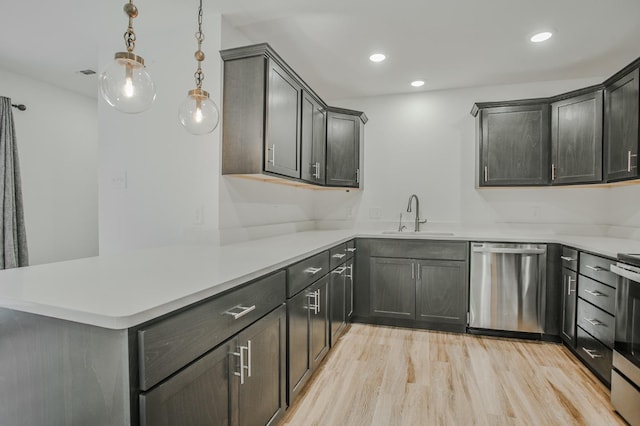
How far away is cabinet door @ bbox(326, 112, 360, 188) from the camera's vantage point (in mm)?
3488

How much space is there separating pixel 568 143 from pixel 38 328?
12.5ft

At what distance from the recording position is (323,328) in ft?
7.68

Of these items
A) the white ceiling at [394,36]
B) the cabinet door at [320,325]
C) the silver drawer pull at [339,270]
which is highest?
the white ceiling at [394,36]

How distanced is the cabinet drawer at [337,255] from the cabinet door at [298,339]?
49 centimetres

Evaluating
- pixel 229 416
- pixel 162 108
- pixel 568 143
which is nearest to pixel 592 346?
pixel 568 143

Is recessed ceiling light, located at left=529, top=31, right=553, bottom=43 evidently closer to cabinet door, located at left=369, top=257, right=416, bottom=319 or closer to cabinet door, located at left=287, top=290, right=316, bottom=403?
cabinet door, located at left=369, top=257, right=416, bottom=319

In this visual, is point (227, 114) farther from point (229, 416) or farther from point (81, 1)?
point (229, 416)

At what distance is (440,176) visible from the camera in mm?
3713

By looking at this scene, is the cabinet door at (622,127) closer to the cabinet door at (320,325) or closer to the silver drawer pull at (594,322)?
the silver drawer pull at (594,322)

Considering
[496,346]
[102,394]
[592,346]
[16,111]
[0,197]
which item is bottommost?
[496,346]

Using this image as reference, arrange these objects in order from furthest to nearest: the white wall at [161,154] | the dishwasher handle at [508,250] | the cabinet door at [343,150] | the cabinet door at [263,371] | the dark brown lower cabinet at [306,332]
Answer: the cabinet door at [343,150], the dishwasher handle at [508,250], the white wall at [161,154], the dark brown lower cabinet at [306,332], the cabinet door at [263,371]

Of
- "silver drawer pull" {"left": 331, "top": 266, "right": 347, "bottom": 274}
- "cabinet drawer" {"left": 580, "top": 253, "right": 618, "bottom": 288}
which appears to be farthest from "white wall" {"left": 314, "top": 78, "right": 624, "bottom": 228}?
"silver drawer pull" {"left": 331, "top": 266, "right": 347, "bottom": 274}

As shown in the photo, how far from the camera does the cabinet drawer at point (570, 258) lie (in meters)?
2.52

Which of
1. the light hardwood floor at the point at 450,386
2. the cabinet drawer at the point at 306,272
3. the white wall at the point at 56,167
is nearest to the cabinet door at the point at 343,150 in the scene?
the cabinet drawer at the point at 306,272
